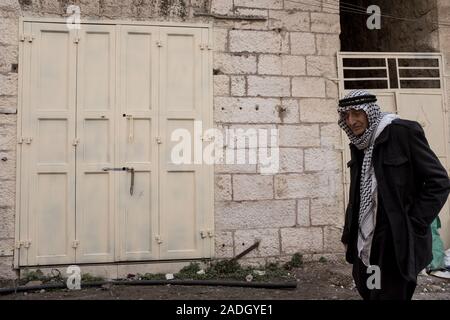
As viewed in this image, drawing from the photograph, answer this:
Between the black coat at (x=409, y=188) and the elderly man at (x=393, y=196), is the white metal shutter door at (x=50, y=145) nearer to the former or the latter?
the elderly man at (x=393, y=196)

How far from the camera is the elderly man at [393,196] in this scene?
229 centimetres

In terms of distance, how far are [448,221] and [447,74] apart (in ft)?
6.38

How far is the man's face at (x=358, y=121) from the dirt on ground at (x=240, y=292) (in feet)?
7.21

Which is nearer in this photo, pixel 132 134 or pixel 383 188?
pixel 383 188

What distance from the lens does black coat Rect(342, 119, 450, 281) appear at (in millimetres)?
2281

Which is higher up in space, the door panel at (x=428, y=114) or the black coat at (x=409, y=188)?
the door panel at (x=428, y=114)

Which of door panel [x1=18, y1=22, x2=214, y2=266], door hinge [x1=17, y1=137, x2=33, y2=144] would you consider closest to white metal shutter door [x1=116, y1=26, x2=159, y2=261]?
door panel [x1=18, y1=22, x2=214, y2=266]

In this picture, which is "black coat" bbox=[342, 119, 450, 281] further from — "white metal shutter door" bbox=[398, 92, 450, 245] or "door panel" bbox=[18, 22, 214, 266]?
"white metal shutter door" bbox=[398, 92, 450, 245]

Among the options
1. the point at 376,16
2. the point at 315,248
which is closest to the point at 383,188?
the point at 315,248

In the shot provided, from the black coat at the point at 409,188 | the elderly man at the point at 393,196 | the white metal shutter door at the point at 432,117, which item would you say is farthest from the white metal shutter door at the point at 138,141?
the white metal shutter door at the point at 432,117

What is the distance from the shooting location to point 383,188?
2365mm

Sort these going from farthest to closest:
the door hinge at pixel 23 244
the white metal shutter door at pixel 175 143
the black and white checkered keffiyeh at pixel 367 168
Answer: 1. the white metal shutter door at pixel 175 143
2. the door hinge at pixel 23 244
3. the black and white checkered keffiyeh at pixel 367 168

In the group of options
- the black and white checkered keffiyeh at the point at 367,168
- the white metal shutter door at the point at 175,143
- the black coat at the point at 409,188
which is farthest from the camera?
the white metal shutter door at the point at 175,143
